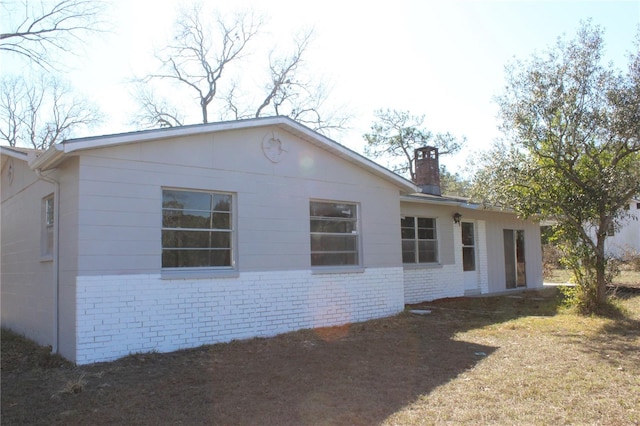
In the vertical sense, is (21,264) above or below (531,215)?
below

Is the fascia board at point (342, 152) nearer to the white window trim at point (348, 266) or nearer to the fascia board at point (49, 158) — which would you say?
the white window trim at point (348, 266)

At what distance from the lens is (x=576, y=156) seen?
10.6 meters

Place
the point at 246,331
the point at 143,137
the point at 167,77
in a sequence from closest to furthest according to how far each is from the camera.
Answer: the point at 143,137
the point at 246,331
the point at 167,77

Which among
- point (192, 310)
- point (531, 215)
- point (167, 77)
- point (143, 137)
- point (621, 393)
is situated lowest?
point (621, 393)

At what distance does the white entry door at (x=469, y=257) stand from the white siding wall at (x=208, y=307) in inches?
Answer: 218

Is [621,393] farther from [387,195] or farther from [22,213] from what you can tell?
[22,213]

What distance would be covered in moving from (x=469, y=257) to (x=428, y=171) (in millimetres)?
3079

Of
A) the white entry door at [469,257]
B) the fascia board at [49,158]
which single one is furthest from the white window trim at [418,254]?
the fascia board at [49,158]

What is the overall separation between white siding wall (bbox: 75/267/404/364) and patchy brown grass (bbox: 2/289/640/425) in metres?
0.32

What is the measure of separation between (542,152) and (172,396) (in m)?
8.87

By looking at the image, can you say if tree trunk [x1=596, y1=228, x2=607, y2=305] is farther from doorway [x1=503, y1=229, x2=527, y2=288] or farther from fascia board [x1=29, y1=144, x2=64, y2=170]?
fascia board [x1=29, y1=144, x2=64, y2=170]

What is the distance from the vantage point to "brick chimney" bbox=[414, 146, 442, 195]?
16750 mm

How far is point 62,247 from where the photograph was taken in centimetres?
819

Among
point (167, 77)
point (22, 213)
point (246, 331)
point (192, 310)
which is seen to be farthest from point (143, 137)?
point (167, 77)
